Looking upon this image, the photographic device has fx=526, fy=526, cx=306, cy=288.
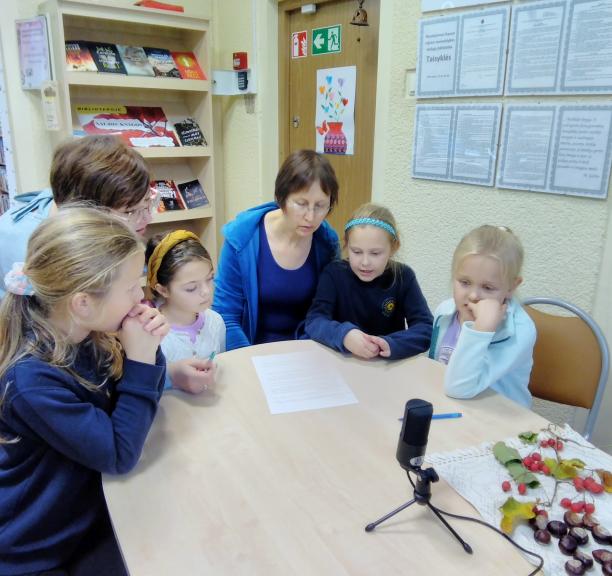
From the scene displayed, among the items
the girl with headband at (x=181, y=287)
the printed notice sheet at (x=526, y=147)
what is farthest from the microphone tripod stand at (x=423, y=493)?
the printed notice sheet at (x=526, y=147)

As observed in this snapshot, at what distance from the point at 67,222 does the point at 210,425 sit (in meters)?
0.49

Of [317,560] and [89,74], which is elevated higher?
[89,74]

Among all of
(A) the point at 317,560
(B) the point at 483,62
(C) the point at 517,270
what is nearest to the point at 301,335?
(C) the point at 517,270

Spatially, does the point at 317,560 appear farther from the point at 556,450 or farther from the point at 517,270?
the point at 517,270

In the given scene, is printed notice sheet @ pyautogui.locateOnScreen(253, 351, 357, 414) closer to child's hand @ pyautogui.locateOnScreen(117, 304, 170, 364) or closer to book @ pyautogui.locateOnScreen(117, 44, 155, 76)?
child's hand @ pyautogui.locateOnScreen(117, 304, 170, 364)

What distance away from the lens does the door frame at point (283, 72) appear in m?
3.12

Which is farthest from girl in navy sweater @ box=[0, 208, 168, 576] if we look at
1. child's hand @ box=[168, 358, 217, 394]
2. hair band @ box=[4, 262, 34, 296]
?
child's hand @ box=[168, 358, 217, 394]

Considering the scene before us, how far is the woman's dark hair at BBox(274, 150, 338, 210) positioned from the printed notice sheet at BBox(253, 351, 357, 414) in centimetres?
53

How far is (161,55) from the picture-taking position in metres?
3.18

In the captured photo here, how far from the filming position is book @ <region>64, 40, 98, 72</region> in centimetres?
282

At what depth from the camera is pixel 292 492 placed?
0.89 meters

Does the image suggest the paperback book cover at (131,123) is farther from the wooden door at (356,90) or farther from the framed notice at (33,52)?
the wooden door at (356,90)

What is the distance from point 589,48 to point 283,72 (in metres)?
1.94

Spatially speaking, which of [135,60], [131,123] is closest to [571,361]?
[131,123]
